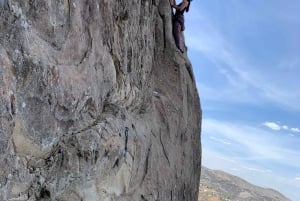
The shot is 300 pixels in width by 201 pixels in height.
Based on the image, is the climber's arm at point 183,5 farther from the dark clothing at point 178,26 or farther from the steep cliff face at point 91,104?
the steep cliff face at point 91,104

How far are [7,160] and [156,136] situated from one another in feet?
28.5

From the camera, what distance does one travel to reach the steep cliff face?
8570 millimetres

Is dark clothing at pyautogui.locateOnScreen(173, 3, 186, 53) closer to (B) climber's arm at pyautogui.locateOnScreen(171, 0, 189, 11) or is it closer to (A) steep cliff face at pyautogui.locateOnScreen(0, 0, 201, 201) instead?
(B) climber's arm at pyautogui.locateOnScreen(171, 0, 189, 11)

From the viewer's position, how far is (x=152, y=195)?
15.3 m

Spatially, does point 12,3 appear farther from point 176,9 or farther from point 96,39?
point 176,9

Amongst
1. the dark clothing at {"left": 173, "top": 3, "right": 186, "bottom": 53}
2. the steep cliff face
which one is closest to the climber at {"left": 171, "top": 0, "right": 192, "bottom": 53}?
the dark clothing at {"left": 173, "top": 3, "right": 186, "bottom": 53}

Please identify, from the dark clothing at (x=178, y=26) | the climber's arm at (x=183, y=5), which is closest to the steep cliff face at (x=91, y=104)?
the dark clothing at (x=178, y=26)

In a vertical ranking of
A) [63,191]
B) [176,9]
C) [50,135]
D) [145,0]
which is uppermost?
[176,9]

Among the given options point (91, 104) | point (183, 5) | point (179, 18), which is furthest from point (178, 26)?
point (91, 104)

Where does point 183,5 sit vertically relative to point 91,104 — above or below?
above

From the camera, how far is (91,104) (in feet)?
38.6

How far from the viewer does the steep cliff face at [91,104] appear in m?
8.57

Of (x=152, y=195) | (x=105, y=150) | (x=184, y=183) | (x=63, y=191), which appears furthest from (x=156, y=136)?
(x=63, y=191)

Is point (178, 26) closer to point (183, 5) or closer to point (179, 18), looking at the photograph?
point (179, 18)
